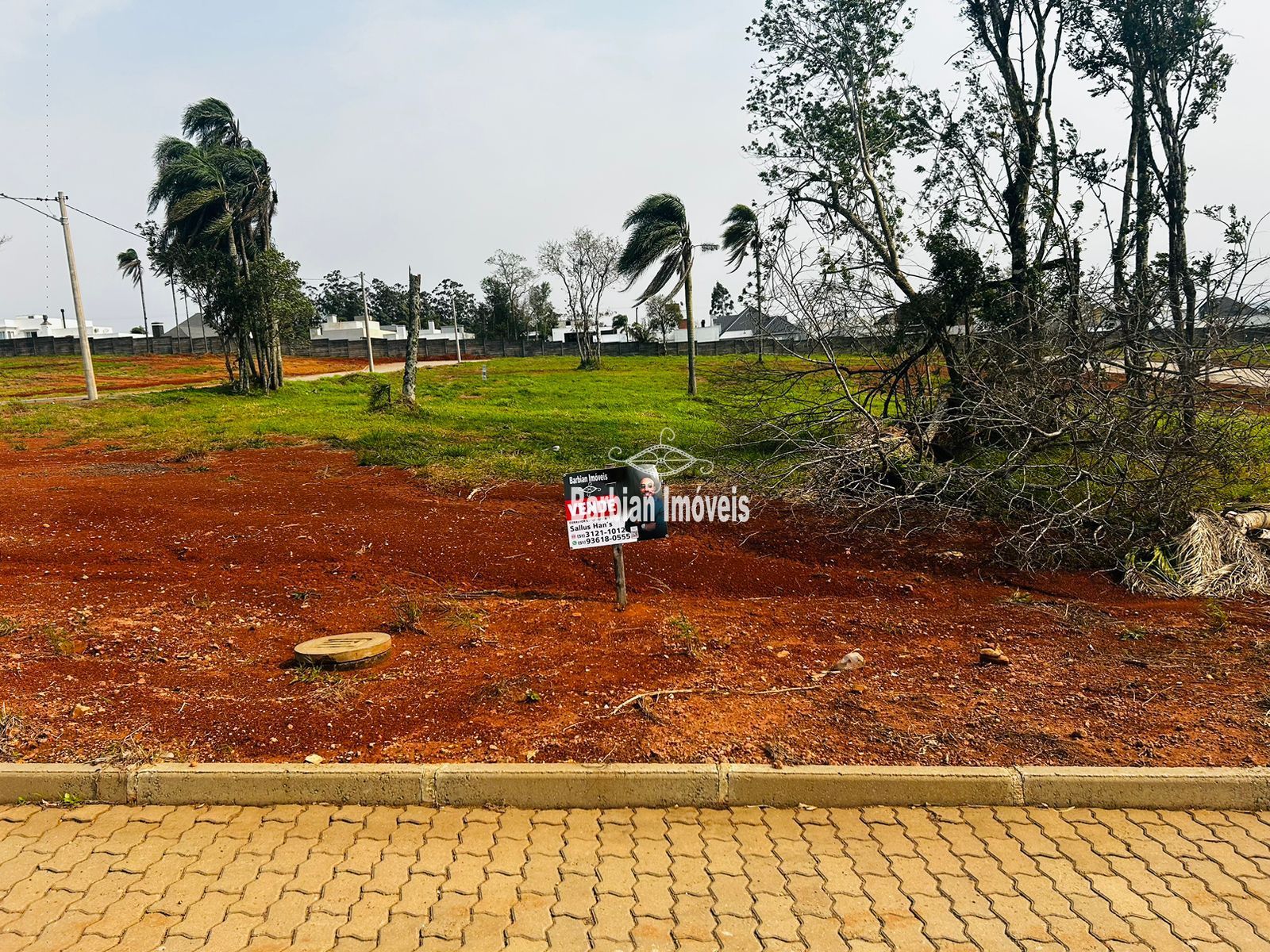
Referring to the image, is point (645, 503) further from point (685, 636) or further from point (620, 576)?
point (685, 636)

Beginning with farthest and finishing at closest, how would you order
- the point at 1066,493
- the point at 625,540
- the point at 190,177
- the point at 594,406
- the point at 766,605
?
the point at 190,177, the point at 594,406, the point at 1066,493, the point at 766,605, the point at 625,540

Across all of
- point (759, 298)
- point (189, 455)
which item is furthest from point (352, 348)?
Answer: point (759, 298)

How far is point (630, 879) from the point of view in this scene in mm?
3223

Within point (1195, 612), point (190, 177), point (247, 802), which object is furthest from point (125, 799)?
point (190, 177)

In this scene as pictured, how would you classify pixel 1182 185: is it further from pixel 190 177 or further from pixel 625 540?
pixel 190 177

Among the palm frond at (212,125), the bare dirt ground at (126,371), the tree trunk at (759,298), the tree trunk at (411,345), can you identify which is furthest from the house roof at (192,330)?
the tree trunk at (759,298)

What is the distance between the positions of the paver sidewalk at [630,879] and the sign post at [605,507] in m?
2.12

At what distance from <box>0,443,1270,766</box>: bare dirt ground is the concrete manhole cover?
0.09 m

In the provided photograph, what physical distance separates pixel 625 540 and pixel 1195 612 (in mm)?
3997

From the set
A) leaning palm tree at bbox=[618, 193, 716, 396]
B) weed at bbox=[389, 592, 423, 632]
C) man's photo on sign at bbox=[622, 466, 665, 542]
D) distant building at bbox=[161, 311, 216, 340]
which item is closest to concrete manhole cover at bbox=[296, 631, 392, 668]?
weed at bbox=[389, 592, 423, 632]

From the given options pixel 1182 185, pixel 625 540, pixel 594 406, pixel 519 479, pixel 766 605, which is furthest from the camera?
pixel 594 406

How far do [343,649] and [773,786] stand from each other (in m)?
2.58

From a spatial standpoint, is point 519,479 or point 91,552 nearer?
point 91,552

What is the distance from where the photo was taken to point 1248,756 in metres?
3.86
